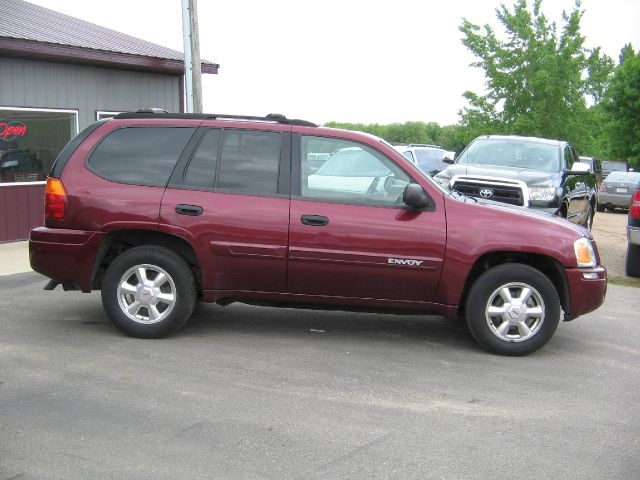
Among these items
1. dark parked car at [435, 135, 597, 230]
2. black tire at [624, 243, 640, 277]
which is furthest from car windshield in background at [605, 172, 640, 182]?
black tire at [624, 243, 640, 277]

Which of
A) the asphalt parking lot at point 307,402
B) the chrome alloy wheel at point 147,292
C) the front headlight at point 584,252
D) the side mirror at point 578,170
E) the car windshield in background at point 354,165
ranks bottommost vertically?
the asphalt parking lot at point 307,402

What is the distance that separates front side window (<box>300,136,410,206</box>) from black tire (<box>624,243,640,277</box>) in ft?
18.8

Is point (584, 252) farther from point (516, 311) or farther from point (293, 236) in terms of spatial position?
point (293, 236)

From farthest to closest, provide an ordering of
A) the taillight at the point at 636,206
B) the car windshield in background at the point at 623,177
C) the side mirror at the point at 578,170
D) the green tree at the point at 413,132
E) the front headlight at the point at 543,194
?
the green tree at the point at 413,132, the car windshield in background at the point at 623,177, the side mirror at the point at 578,170, the front headlight at the point at 543,194, the taillight at the point at 636,206

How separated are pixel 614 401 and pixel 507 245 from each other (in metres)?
1.45

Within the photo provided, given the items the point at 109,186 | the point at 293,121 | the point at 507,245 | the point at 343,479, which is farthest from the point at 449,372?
the point at 109,186

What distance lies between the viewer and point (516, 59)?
27.1 meters

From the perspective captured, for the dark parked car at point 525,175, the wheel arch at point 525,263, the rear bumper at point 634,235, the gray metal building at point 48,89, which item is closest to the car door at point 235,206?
the wheel arch at point 525,263

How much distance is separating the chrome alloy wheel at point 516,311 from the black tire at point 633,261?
5.11 metres

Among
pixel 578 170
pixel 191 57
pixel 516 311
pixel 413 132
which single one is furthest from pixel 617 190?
pixel 413 132

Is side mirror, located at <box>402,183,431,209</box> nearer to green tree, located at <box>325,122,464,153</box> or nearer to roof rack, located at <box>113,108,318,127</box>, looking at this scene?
roof rack, located at <box>113,108,318,127</box>

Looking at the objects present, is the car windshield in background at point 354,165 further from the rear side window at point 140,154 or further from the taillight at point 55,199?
the taillight at point 55,199

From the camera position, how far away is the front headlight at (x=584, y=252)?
5.95 meters

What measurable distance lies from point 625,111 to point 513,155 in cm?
3620
